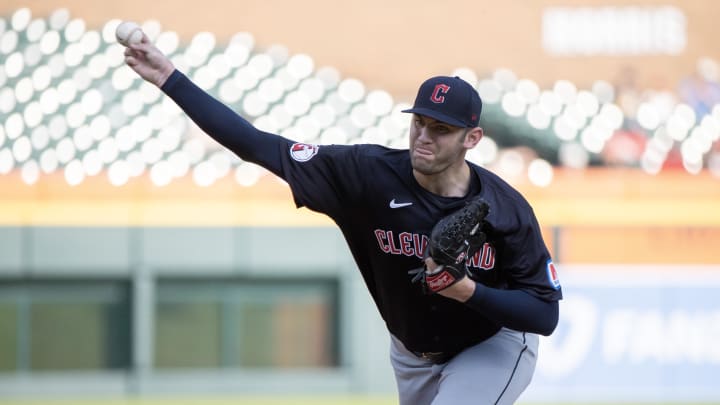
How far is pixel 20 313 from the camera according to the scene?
375 inches

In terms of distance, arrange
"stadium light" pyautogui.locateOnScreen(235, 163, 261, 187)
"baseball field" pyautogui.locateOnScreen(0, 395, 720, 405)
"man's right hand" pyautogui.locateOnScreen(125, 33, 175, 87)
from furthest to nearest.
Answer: "stadium light" pyautogui.locateOnScreen(235, 163, 261, 187) < "baseball field" pyautogui.locateOnScreen(0, 395, 720, 405) < "man's right hand" pyautogui.locateOnScreen(125, 33, 175, 87)

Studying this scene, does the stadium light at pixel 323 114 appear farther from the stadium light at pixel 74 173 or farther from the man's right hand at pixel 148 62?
the man's right hand at pixel 148 62

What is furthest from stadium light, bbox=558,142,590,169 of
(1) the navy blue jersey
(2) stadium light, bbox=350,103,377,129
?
(1) the navy blue jersey

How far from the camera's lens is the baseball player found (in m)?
3.56

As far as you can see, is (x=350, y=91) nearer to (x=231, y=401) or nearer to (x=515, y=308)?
(x=231, y=401)

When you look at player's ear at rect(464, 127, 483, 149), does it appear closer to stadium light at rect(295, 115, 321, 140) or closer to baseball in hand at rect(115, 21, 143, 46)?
baseball in hand at rect(115, 21, 143, 46)

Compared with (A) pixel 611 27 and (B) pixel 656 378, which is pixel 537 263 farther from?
(A) pixel 611 27

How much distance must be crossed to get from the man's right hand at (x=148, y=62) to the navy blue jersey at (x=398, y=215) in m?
0.04

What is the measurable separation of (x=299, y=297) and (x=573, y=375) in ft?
8.56

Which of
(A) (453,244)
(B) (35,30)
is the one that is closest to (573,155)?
(B) (35,30)

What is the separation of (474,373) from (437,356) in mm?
199

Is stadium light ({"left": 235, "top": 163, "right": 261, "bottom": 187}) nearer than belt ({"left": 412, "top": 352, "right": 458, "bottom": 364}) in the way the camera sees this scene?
No

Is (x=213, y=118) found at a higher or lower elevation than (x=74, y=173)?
higher

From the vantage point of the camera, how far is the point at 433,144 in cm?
357
